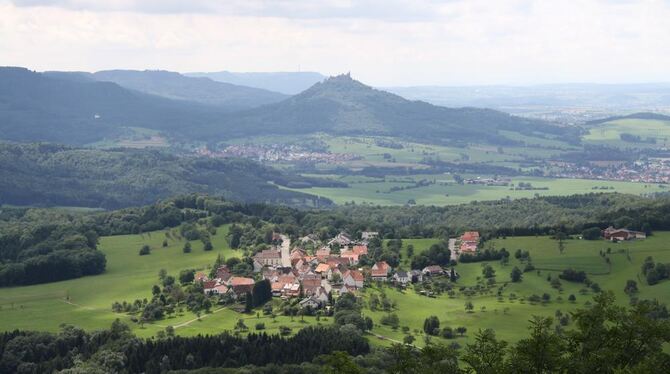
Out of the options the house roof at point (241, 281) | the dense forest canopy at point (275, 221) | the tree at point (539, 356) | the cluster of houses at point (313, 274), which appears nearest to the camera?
the tree at point (539, 356)

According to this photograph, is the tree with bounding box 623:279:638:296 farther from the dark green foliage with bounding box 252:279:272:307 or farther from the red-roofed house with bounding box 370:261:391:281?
the dark green foliage with bounding box 252:279:272:307

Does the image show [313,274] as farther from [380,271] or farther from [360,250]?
[360,250]

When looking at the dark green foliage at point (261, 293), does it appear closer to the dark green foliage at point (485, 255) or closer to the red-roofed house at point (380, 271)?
the red-roofed house at point (380, 271)

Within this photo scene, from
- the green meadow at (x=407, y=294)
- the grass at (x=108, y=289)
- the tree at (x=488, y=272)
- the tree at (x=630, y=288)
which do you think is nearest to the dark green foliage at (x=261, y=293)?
the green meadow at (x=407, y=294)

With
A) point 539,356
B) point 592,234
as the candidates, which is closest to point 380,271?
point 592,234

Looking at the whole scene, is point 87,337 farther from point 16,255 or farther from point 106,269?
point 16,255

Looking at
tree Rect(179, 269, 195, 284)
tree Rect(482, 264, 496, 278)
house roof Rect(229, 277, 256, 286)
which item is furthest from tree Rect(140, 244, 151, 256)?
tree Rect(482, 264, 496, 278)
